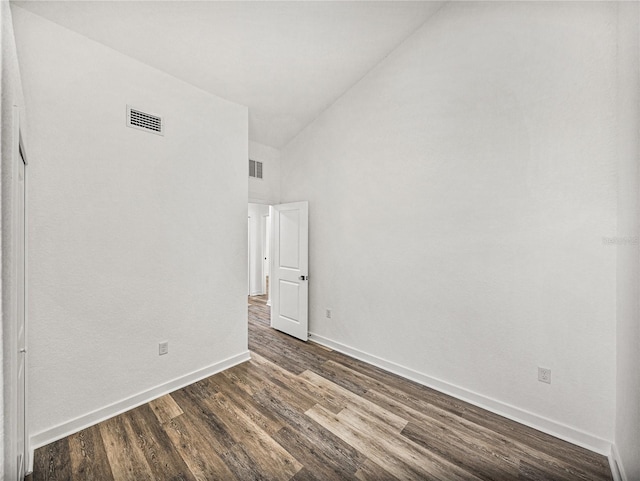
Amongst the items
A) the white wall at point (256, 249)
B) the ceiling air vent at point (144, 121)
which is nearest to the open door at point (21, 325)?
the ceiling air vent at point (144, 121)

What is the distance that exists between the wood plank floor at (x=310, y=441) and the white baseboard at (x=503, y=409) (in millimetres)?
64

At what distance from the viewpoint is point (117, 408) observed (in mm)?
2205

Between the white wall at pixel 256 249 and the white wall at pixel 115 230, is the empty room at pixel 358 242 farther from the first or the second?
the white wall at pixel 256 249

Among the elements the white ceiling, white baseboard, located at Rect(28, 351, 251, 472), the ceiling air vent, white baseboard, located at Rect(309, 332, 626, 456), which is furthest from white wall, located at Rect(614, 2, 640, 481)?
the ceiling air vent

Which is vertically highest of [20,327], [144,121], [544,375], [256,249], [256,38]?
[256,38]

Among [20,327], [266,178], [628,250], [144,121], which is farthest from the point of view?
[266,178]

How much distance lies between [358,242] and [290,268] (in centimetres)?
120

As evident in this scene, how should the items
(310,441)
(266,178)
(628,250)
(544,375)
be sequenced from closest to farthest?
(628,250) → (310,441) → (544,375) → (266,178)

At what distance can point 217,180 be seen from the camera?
9.43 feet

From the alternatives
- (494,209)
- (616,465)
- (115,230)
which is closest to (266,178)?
(115,230)

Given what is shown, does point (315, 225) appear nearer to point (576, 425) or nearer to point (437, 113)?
point (437, 113)

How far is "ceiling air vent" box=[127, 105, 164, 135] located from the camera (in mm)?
2292

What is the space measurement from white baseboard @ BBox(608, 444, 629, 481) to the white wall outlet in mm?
458

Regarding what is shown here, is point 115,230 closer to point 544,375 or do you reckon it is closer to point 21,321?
point 21,321
